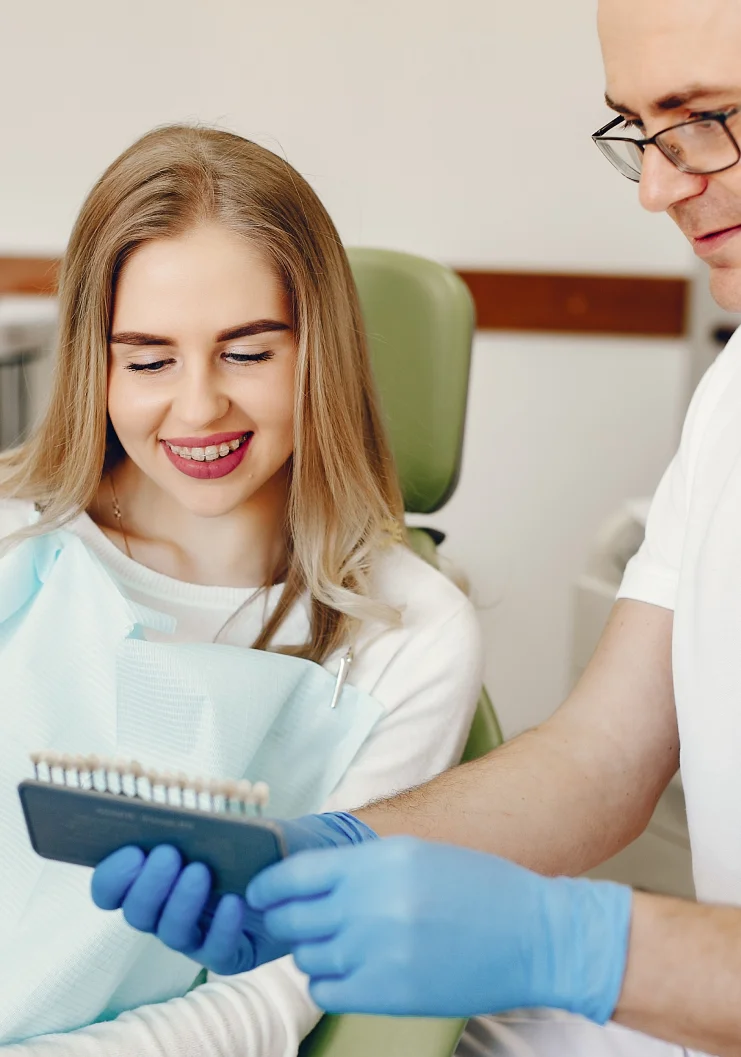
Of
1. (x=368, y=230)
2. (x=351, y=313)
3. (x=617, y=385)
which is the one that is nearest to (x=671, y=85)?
(x=351, y=313)

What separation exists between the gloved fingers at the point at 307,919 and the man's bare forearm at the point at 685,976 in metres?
0.21

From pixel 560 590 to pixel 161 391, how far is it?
211 centimetres

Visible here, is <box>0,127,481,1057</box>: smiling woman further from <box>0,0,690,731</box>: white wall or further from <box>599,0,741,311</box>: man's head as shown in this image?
<box>0,0,690,731</box>: white wall

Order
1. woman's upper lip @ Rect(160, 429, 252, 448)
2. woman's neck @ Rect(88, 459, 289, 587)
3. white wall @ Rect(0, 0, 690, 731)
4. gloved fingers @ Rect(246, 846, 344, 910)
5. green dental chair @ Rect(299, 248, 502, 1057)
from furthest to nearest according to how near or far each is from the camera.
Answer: white wall @ Rect(0, 0, 690, 731) < green dental chair @ Rect(299, 248, 502, 1057) < woman's neck @ Rect(88, 459, 289, 587) < woman's upper lip @ Rect(160, 429, 252, 448) < gloved fingers @ Rect(246, 846, 344, 910)

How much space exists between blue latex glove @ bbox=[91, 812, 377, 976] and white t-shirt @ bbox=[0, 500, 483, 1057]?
22 centimetres

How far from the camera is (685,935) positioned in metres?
0.80

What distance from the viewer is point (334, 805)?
3.93 feet

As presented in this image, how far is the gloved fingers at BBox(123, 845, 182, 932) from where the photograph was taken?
784 millimetres

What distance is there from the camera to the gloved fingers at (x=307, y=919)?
781 millimetres

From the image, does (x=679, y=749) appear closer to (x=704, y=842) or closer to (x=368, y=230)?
(x=704, y=842)

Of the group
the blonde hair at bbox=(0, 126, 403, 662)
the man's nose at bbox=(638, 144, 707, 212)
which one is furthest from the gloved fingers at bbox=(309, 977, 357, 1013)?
the man's nose at bbox=(638, 144, 707, 212)

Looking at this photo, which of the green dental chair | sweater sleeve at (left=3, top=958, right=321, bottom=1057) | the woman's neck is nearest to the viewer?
sweater sleeve at (left=3, top=958, right=321, bottom=1057)

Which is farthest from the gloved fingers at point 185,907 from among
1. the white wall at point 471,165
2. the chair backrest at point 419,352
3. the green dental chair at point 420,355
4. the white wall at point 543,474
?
the white wall at point 543,474

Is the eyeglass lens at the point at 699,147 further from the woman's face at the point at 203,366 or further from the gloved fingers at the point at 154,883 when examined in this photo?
the gloved fingers at the point at 154,883
